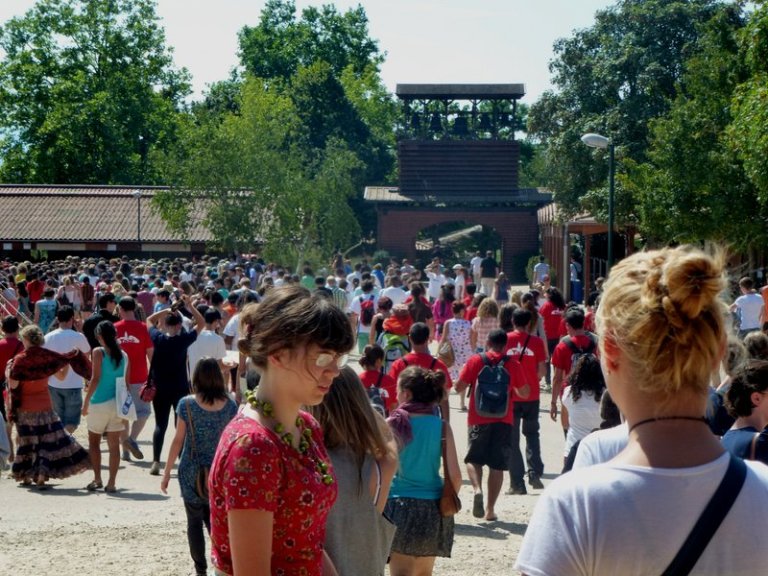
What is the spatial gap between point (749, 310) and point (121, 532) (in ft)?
33.8

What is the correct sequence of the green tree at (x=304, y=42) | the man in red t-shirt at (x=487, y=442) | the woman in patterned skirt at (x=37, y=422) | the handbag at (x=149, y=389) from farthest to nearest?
the green tree at (x=304, y=42) → the handbag at (x=149, y=389) → the woman in patterned skirt at (x=37, y=422) → the man in red t-shirt at (x=487, y=442)

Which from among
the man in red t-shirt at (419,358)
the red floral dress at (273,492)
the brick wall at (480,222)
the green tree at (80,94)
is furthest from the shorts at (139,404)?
the green tree at (80,94)

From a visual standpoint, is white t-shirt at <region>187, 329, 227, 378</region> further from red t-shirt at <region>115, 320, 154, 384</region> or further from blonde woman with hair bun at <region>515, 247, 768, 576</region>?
blonde woman with hair bun at <region>515, 247, 768, 576</region>

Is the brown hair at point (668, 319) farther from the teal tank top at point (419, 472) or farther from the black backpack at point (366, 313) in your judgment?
the black backpack at point (366, 313)

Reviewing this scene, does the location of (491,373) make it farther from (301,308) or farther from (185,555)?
(301,308)

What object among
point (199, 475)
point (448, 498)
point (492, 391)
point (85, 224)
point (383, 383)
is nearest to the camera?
point (448, 498)

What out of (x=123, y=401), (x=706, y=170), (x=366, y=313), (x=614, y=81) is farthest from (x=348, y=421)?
(x=614, y=81)

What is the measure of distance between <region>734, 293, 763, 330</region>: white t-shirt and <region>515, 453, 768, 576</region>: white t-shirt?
14.8 meters

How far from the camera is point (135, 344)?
13.0 m

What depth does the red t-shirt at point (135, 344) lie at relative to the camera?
1299cm

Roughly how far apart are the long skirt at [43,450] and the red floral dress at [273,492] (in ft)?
27.8

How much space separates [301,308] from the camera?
344 centimetres

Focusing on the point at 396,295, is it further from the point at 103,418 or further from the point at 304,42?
the point at 304,42

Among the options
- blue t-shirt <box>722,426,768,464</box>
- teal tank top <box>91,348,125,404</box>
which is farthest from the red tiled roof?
blue t-shirt <box>722,426,768,464</box>
